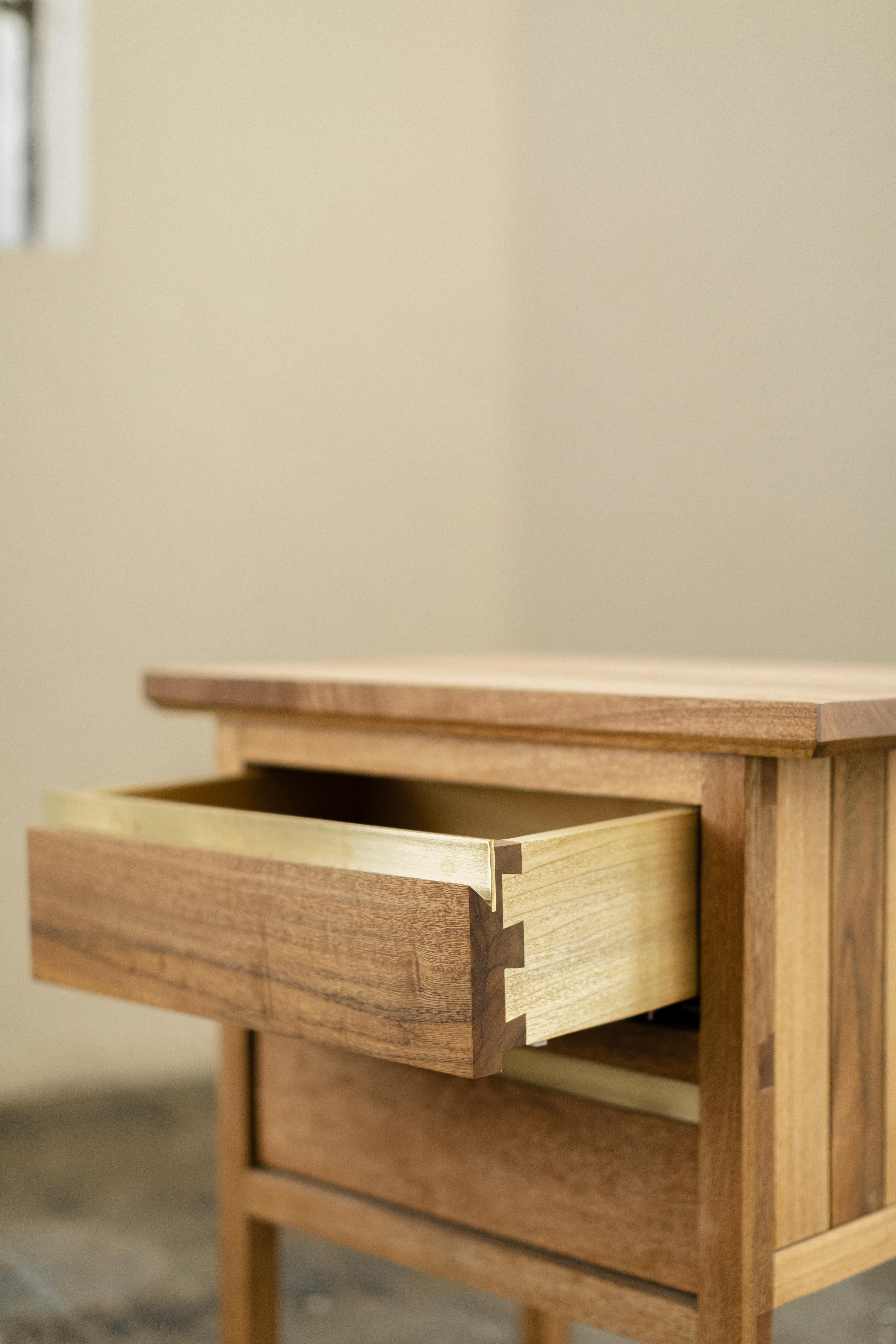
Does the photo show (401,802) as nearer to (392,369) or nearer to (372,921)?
(372,921)

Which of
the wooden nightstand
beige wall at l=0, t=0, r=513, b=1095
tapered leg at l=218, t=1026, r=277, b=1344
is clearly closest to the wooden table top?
the wooden nightstand

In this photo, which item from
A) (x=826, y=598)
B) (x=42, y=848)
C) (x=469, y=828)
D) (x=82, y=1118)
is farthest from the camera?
(x=82, y=1118)

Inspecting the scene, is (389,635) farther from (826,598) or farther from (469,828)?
(469,828)

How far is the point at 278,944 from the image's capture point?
0.76 m

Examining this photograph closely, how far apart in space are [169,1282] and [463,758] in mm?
948

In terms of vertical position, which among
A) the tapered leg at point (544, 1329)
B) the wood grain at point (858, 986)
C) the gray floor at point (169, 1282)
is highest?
the wood grain at point (858, 986)

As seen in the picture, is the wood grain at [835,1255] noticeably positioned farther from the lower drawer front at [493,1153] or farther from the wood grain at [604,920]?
the wood grain at [604,920]

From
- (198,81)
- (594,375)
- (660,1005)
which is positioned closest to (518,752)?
(660,1005)

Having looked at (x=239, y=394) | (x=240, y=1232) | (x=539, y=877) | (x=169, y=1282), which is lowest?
(x=169, y=1282)

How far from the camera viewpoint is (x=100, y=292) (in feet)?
7.06

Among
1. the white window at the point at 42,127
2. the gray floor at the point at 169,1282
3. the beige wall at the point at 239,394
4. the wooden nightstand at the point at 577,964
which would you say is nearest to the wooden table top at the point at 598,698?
the wooden nightstand at the point at 577,964

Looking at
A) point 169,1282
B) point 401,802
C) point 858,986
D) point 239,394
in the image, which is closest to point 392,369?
point 239,394

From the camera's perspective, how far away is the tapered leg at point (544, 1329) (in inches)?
52.7

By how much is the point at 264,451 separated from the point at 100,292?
0.36m
